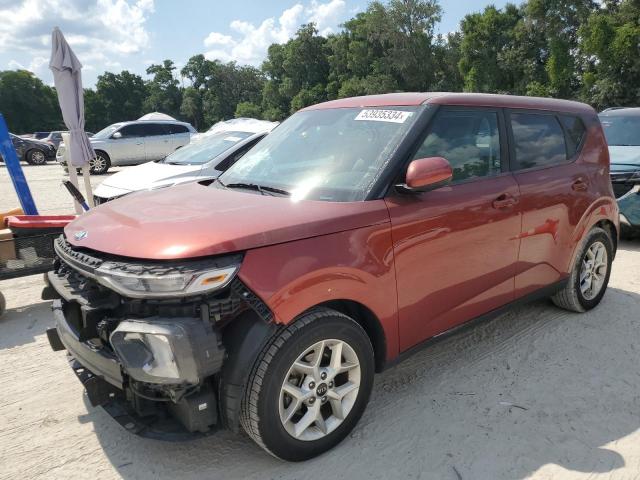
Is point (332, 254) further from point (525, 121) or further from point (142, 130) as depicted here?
point (142, 130)

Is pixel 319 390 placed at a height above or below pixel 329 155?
below

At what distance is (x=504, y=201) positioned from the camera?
11.2 ft

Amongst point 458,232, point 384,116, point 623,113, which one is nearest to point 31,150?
point 623,113

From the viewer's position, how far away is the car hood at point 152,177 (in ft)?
24.5

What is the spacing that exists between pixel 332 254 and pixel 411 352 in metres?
0.93

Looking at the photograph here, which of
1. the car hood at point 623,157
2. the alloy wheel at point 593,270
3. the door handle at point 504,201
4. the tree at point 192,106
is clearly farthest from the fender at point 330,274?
the tree at point 192,106

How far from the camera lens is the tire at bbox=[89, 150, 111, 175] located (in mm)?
17344

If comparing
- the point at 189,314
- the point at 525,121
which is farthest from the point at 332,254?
the point at 525,121

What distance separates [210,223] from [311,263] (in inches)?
20.9

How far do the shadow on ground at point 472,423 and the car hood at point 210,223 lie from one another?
1.18 m

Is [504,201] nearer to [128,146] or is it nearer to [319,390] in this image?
[319,390]

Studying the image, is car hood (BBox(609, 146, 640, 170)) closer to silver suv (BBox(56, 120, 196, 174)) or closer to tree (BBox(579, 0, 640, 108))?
silver suv (BBox(56, 120, 196, 174))

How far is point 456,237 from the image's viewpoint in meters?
3.12

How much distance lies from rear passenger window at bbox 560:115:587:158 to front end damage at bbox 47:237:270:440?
10.1 ft
